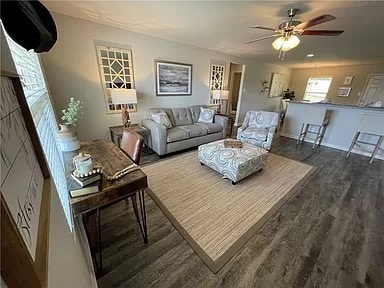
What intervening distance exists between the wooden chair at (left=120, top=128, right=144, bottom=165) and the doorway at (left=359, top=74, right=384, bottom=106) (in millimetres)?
8495

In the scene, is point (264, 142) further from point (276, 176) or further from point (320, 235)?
point (320, 235)

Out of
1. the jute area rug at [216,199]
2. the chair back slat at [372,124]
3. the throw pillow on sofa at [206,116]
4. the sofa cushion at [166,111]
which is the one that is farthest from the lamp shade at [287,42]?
the chair back slat at [372,124]

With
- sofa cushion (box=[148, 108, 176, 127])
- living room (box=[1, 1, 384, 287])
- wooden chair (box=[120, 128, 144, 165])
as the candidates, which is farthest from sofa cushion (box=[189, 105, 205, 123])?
wooden chair (box=[120, 128, 144, 165])

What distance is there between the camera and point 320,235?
5.73ft

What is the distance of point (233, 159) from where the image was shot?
2.49 metres

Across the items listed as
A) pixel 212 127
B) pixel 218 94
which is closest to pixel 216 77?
pixel 218 94

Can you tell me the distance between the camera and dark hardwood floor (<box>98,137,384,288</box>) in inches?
52.7

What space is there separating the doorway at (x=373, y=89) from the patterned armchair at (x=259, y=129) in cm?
536

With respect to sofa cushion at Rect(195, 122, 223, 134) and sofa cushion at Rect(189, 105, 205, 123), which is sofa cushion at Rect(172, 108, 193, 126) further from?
sofa cushion at Rect(195, 122, 223, 134)

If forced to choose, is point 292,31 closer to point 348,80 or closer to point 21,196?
point 21,196

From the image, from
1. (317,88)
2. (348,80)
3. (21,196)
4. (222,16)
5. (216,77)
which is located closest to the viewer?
(21,196)

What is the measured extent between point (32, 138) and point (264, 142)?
11.9 feet

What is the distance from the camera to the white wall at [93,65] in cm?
269

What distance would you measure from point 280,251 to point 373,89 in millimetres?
8063
